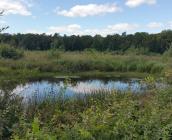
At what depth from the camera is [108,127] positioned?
17.7ft

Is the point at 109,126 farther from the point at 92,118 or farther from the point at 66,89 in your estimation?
the point at 66,89

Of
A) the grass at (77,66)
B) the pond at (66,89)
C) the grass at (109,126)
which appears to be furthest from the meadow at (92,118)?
the grass at (77,66)

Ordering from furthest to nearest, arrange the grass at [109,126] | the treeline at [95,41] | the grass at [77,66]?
1. the treeline at [95,41]
2. the grass at [77,66]
3. the grass at [109,126]

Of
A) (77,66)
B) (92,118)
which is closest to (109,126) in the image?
(92,118)

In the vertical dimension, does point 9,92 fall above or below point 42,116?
above

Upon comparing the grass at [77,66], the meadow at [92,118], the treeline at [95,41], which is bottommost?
the grass at [77,66]

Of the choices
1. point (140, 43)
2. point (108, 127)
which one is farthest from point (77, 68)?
point (140, 43)

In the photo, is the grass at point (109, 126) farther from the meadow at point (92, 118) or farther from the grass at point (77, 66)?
the grass at point (77, 66)

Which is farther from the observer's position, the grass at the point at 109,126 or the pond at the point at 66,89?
the pond at the point at 66,89

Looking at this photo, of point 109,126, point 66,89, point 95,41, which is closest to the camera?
point 109,126

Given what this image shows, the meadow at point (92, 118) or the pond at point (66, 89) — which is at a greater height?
the meadow at point (92, 118)

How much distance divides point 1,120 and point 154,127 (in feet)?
6.90

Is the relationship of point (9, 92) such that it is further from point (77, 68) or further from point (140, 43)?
point (140, 43)

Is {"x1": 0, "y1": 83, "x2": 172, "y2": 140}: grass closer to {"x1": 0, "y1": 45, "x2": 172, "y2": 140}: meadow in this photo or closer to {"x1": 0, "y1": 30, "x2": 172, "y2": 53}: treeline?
{"x1": 0, "y1": 45, "x2": 172, "y2": 140}: meadow
